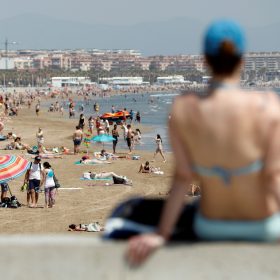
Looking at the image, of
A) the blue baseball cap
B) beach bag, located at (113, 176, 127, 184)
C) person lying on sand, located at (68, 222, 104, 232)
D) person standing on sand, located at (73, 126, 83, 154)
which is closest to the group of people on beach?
the blue baseball cap

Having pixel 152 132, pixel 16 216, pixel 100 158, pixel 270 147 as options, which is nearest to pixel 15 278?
pixel 270 147

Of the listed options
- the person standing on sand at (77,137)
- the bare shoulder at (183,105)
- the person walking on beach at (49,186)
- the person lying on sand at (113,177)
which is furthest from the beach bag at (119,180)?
the bare shoulder at (183,105)

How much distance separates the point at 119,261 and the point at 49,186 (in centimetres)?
1290

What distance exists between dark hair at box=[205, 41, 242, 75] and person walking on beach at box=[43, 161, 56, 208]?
12824mm

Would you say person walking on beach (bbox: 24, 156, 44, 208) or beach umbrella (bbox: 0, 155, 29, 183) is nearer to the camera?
beach umbrella (bbox: 0, 155, 29, 183)

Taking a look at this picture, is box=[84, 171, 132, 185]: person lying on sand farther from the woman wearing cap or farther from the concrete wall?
the concrete wall

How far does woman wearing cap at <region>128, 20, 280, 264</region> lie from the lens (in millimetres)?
2773

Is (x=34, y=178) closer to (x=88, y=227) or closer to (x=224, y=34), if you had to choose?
(x=88, y=227)

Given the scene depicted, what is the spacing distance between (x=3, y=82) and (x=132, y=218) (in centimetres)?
19180

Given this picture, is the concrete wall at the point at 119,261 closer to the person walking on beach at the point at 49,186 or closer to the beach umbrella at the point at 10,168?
the beach umbrella at the point at 10,168

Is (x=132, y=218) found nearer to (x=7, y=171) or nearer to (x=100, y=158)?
(x=7, y=171)

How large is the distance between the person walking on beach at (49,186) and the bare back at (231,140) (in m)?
12.8

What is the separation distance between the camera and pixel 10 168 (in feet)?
49.9

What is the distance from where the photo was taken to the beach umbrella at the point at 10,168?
15.0m
